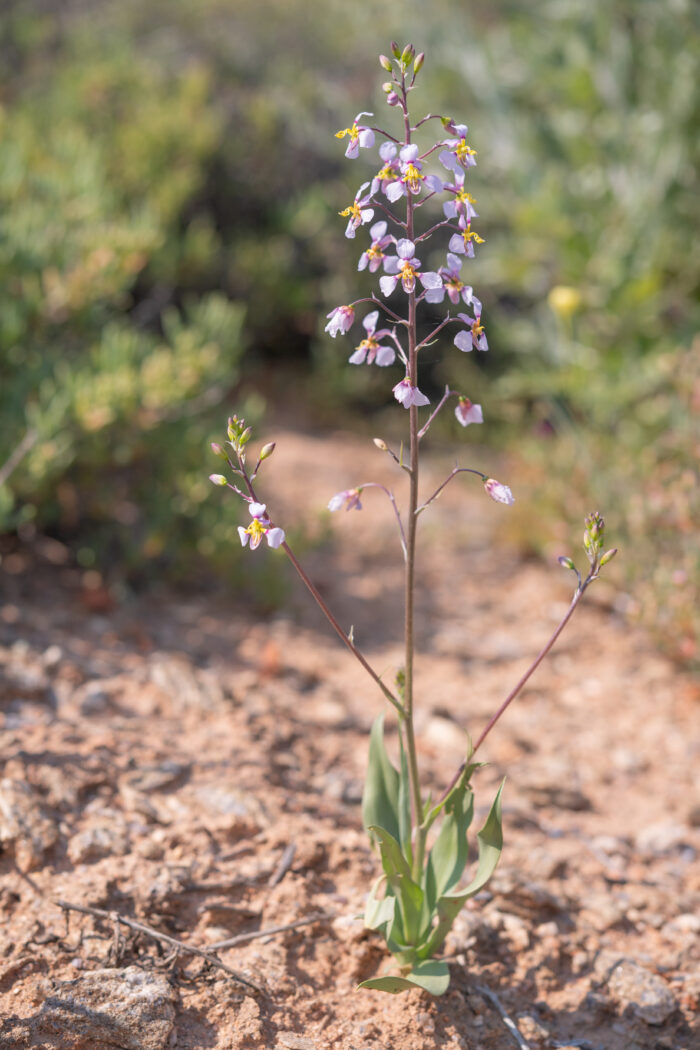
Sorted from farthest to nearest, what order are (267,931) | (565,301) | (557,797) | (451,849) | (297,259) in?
(297,259), (565,301), (557,797), (267,931), (451,849)

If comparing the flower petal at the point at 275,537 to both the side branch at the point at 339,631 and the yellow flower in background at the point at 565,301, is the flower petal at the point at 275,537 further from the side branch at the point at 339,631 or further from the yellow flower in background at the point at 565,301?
the yellow flower in background at the point at 565,301


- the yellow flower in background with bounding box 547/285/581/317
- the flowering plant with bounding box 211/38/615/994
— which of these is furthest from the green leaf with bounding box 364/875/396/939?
the yellow flower in background with bounding box 547/285/581/317

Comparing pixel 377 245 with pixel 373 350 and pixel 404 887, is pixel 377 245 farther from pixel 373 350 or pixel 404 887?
pixel 404 887

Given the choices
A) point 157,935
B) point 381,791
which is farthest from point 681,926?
point 157,935

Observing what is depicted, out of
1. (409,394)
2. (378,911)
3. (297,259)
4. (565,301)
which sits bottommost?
(378,911)

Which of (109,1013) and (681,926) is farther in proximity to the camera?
(681,926)

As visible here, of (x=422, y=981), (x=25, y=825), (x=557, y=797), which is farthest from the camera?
(x=557, y=797)

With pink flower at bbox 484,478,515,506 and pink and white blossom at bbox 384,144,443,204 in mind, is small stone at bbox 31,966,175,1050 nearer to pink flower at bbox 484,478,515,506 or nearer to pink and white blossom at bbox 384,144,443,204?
pink flower at bbox 484,478,515,506
